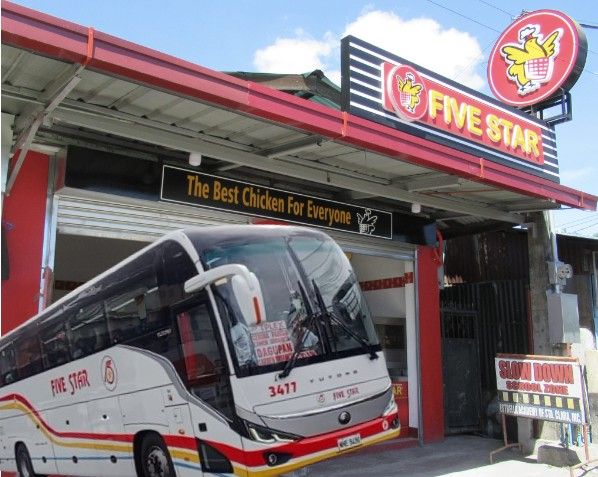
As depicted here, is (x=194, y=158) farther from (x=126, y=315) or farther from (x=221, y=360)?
(x=221, y=360)

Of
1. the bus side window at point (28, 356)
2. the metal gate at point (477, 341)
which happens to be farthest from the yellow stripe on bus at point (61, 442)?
the metal gate at point (477, 341)

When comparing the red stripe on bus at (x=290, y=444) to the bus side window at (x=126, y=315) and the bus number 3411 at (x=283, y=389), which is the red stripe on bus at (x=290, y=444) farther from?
the bus side window at (x=126, y=315)

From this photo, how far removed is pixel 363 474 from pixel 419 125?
223 inches

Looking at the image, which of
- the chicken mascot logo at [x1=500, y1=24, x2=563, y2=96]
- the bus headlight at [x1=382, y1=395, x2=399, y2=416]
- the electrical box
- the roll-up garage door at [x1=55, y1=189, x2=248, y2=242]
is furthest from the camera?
the chicken mascot logo at [x1=500, y1=24, x2=563, y2=96]

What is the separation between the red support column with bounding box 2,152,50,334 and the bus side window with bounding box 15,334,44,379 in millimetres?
247

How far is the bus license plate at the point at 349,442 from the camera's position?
5734mm

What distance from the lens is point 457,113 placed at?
1090cm

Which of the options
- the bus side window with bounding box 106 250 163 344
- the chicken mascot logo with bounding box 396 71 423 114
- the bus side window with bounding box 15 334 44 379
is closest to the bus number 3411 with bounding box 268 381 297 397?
A: the bus side window with bounding box 106 250 163 344

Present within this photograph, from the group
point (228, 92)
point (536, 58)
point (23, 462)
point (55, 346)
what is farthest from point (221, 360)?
point (536, 58)

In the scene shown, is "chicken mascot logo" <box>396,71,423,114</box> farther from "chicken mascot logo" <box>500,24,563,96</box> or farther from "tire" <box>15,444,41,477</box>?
"tire" <box>15,444,41,477</box>

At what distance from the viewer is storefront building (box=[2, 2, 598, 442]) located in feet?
22.0

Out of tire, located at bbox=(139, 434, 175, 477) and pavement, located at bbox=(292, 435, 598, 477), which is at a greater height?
tire, located at bbox=(139, 434, 175, 477)

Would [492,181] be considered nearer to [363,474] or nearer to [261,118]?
[261,118]

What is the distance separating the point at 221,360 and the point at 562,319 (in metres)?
7.67
